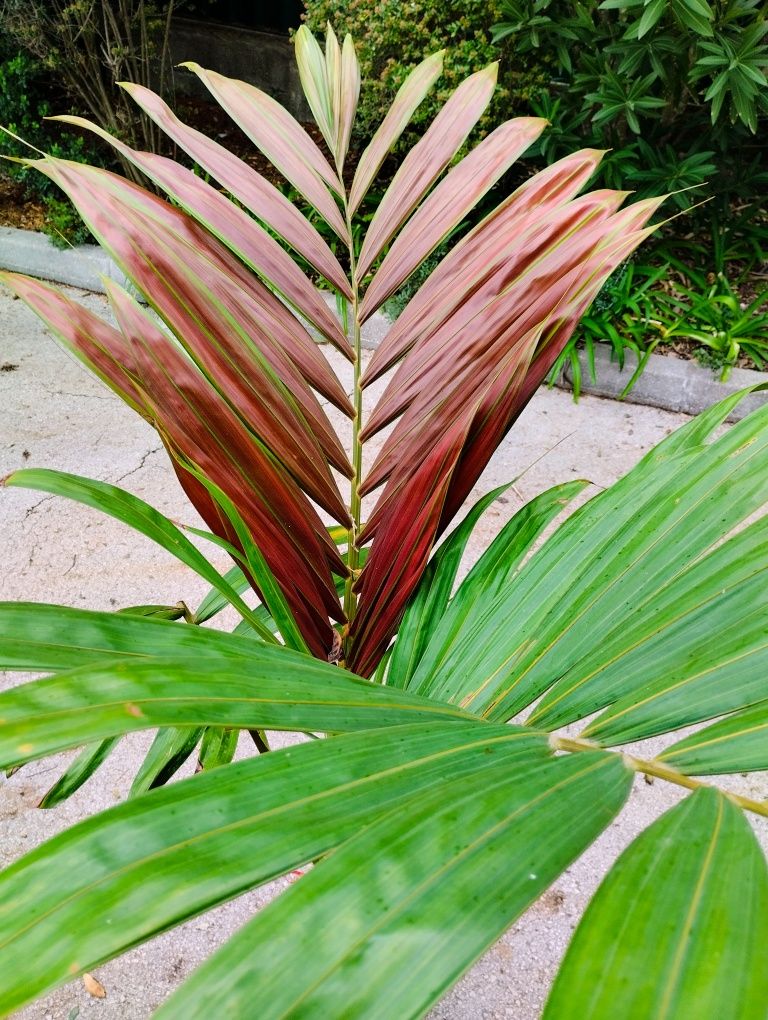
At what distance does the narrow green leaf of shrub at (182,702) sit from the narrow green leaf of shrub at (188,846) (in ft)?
0.11

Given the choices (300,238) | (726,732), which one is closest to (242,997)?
(726,732)

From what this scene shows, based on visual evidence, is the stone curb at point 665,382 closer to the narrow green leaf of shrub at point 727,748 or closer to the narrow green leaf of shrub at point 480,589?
the narrow green leaf of shrub at point 480,589

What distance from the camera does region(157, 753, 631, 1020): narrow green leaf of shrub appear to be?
11.9 inches

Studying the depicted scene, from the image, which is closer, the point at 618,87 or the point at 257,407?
the point at 257,407

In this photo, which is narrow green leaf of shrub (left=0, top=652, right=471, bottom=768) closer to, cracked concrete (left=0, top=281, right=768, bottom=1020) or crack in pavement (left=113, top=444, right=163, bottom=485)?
cracked concrete (left=0, top=281, right=768, bottom=1020)

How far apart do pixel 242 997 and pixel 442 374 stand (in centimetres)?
70

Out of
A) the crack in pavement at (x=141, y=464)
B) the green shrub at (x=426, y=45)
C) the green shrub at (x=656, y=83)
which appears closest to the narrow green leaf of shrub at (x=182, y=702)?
the crack in pavement at (x=141, y=464)

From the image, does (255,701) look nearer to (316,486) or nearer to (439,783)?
(439,783)

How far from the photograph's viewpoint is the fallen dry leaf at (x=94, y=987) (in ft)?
4.70

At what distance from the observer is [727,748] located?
0.48 metres

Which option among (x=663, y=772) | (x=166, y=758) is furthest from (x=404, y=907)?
(x=166, y=758)

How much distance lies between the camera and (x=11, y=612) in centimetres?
56

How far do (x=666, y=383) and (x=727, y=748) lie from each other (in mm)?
2893

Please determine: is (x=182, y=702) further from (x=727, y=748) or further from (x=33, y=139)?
(x=33, y=139)
